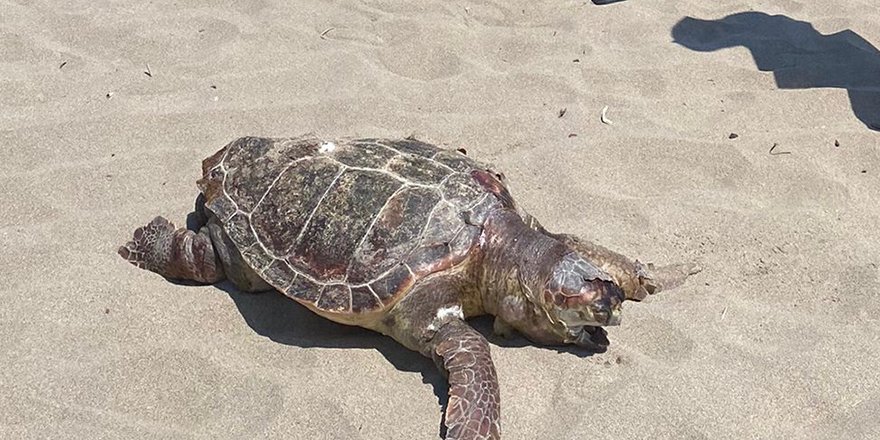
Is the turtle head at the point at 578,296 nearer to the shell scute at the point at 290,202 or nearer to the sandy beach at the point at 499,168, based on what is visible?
the sandy beach at the point at 499,168

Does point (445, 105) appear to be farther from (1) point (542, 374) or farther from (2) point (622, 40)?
(1) point (542, 374)

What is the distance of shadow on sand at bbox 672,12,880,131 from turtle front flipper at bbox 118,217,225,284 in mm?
3032

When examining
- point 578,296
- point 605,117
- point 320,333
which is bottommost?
point 605,117

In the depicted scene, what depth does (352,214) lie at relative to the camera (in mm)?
2727

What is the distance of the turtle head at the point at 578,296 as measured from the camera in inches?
98.0

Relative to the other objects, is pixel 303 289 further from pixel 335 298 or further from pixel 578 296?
pixel 578 296

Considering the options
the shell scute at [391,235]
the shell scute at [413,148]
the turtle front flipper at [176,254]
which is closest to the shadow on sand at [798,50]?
the shell scute at [413,148]

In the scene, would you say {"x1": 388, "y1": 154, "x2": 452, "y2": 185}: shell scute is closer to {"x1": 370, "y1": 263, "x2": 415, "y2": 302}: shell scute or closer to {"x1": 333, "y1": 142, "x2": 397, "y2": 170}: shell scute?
{"x1": 333, "y1": 142, "x2": 397, "y2": 170}: shell scute

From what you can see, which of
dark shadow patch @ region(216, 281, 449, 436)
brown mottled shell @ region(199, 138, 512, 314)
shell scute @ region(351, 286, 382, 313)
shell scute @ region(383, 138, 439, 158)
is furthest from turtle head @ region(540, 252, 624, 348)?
shell scute @ region(383, 138, 439, 158)

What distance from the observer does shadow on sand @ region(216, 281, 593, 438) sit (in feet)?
8.82

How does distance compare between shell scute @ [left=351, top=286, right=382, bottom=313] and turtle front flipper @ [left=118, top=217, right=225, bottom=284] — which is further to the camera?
turtle front flipper @ [left=118, top=217, right=225, bottom=284]

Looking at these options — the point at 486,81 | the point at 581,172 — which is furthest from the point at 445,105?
the point at 581,172

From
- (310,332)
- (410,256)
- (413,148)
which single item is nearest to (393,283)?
(410,256)

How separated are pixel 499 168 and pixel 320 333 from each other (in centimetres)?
125
